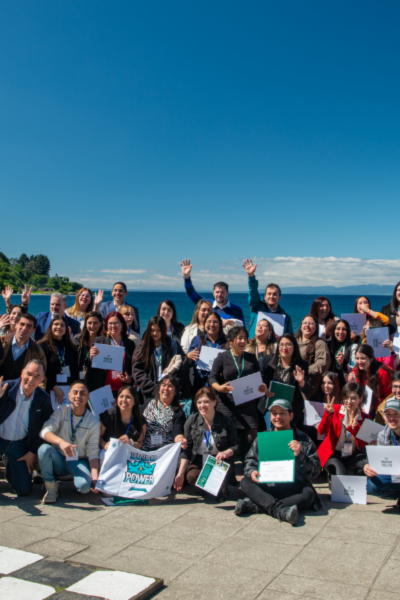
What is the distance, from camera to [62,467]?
596 centimetres

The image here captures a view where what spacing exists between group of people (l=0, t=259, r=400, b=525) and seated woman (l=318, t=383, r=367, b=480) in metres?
0.01

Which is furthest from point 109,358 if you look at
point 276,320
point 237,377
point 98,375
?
point 276,320

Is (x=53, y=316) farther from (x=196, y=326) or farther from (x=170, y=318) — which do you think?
(x=196, y=326)

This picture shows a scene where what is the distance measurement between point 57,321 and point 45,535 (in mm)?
3223

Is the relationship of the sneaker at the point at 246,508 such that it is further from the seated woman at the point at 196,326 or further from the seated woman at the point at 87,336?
the seated woman at the point at 87,336

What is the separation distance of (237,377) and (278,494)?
74.6 inches

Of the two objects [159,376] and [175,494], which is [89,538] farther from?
[159,376]

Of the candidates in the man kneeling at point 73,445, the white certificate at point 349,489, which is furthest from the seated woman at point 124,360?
the white certificate at point 349,489

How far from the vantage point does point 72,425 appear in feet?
20.2

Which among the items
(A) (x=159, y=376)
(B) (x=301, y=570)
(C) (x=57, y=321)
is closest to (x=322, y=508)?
(B) (x=301, y=570)

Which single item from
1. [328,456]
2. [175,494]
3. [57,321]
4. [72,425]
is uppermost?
[57,321]

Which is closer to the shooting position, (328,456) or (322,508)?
(322,508)

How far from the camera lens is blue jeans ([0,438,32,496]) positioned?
5.89m

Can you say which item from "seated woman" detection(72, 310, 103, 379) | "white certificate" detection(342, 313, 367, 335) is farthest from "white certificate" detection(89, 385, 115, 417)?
"white certificate" detection(342, 313, 367, 335)
